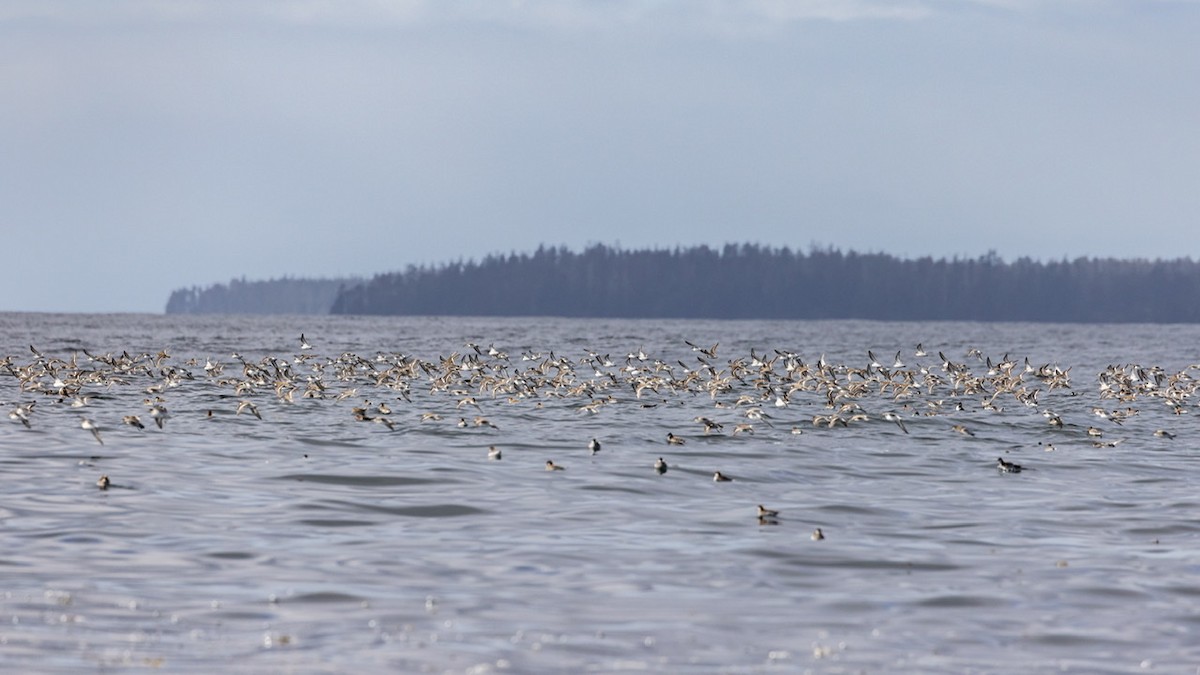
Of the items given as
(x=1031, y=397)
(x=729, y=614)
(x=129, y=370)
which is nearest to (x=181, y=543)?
(x=729, y=614)

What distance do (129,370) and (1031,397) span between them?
84.1 feet

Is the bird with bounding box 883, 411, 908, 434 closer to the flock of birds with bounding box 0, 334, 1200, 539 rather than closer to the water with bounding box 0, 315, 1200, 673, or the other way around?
the flock of birds with bounding box 0, 334, 1200, 539

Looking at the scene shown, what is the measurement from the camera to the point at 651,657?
11.9 m

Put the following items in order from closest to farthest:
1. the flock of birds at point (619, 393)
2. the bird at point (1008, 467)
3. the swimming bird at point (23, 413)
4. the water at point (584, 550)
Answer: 1. the water at point (584, 550)
2. the bird at point (1008, 467)
3. the swimming bird at point (23, 413)
4. the flock of birds at point (619, 393)

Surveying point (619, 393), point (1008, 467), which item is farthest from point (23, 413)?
point (1008, 467)

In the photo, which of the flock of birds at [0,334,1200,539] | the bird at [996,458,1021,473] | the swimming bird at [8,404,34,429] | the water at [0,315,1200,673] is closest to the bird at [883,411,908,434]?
the flock of birds at [0,334,1200,539]

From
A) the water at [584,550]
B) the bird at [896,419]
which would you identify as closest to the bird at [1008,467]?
the water at [584,550]

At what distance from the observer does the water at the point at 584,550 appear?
40.1ft

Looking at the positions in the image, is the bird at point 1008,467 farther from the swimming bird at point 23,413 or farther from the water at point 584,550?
the swimming bird at point 23,413

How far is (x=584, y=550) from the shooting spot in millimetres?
16672

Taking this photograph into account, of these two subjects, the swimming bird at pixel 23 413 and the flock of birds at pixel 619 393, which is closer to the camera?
the swimming bird at pixel 23 413

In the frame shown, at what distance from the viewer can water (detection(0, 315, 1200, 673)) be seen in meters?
12.2

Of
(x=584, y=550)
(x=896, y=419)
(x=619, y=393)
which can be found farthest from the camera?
(x=619, y=393)

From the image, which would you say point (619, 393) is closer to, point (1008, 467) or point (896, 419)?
point (896, 419)
